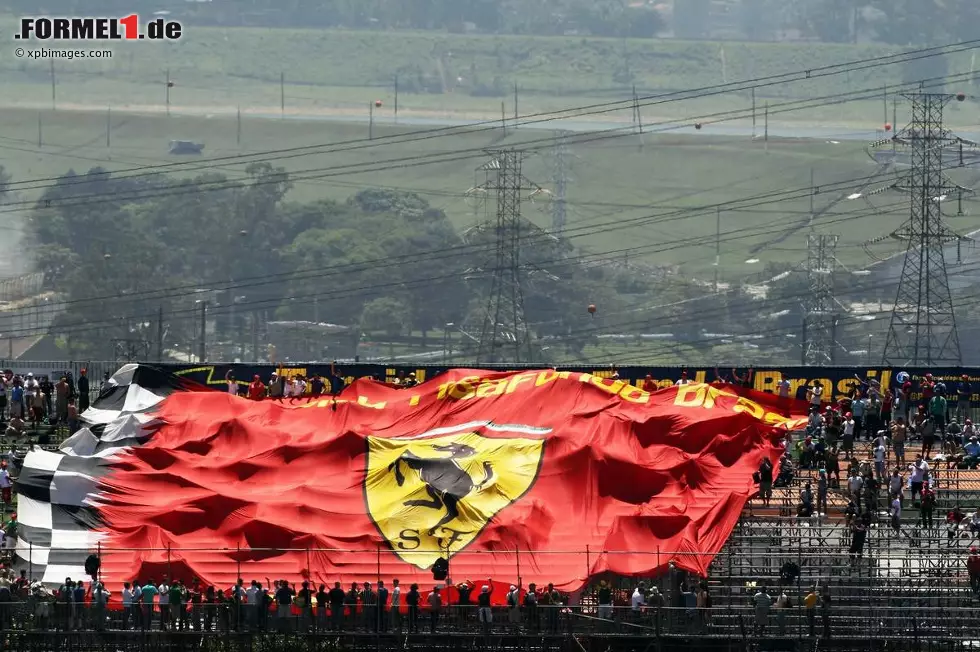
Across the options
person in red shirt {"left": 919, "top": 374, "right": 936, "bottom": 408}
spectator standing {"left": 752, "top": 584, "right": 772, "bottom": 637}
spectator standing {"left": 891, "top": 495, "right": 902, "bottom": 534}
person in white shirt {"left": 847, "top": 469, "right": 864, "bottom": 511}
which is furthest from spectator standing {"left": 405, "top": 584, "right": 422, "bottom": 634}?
person in red shirt {"left": 919, "top": 374, "right": 936, "bottom": 408}

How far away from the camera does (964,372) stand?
69.1 meters

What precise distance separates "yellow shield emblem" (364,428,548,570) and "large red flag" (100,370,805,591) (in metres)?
0.07

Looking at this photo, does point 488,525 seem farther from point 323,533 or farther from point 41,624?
point 41,624

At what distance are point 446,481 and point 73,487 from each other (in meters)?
10.6

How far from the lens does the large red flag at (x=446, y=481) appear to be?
50531 millimetres

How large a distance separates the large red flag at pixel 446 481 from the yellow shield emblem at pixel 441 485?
66 millimetres

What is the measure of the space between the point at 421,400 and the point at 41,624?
646 inches

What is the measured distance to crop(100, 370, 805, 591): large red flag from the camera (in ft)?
166

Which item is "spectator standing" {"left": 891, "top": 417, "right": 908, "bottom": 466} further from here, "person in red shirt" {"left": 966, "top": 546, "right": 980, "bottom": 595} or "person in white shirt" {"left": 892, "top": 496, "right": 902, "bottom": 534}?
"person in red shirt" {"left": 966, "top": 546, "right": 980, "bottom": 595}

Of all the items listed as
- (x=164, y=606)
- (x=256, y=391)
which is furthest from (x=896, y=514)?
(x=256, y=391)

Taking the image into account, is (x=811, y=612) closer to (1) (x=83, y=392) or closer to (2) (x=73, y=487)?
(2) (x=73, y=487)

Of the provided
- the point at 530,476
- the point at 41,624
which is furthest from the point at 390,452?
the point at 41,624

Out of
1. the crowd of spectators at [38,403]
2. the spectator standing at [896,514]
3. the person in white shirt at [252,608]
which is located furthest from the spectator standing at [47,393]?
the spectator standing at [896,514]

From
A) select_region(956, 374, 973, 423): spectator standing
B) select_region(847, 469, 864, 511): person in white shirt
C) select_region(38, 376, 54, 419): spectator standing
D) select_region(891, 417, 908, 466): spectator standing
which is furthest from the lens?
select_region(956, 374, 973, 423): spectator standing
